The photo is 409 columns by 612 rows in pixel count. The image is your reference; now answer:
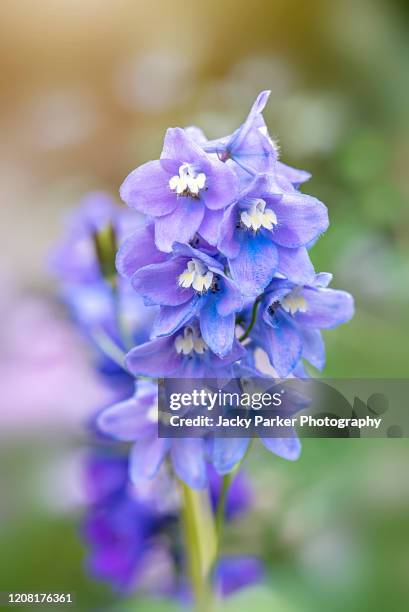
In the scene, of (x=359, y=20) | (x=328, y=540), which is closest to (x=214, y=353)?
(x=328, y=540)

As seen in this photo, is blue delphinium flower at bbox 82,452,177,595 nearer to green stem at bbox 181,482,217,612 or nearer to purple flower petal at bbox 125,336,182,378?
green stem at bbox 181,482,217,612

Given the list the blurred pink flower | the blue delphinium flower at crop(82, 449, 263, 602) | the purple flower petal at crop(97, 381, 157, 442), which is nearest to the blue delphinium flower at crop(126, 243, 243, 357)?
the purple flower petal at crop(97, 381, 157, 442)

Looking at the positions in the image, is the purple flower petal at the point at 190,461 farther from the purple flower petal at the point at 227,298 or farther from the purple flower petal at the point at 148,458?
the purple flower petal at the point at 227,298

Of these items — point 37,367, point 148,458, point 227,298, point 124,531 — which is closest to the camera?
point 227,298

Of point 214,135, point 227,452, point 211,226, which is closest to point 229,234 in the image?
point 211,226

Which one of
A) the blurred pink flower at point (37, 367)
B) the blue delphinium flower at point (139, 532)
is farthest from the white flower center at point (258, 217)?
the blurred pink flower at point (37, 367)

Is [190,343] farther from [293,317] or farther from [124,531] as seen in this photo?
[124,531]

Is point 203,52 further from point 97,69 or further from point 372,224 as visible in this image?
point 372,224
